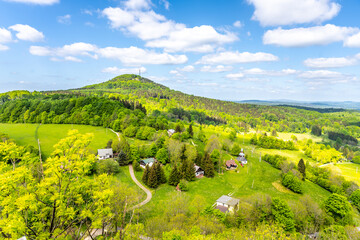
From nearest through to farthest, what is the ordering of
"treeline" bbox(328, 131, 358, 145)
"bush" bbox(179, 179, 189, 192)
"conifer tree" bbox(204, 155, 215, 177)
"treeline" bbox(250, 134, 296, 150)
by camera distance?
"bush" bbox(179, 179, 189, 192) → "conifer tree" bbox(204, 155, 215, 177) → "treeline" bbox(250, 134, 296, 150) → "treeline" bbox(328, 131, 358, 145)

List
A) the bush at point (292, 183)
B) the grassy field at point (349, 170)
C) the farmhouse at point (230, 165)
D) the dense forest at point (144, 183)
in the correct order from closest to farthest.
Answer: the dense forest at point (144, 183), the bush at point (292, 183), the farmhouse at point (230, 165), the grassy field at point (349, 170)

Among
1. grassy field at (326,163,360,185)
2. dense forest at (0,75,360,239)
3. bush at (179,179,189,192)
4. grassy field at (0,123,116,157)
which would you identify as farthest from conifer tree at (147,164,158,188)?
grassy field at (326,163,360,185)

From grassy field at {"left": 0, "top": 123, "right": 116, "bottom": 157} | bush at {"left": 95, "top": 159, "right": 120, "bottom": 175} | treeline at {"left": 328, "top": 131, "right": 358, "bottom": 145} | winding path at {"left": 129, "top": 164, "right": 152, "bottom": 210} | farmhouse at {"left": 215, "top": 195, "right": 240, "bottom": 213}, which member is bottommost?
treeline at {"left": 328, "top": 131, "right": 358, "bottom": 145}

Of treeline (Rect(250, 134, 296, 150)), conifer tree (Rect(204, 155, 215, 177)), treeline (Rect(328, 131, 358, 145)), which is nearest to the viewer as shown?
conifer tree (Rect(204, 155, 215, 177))

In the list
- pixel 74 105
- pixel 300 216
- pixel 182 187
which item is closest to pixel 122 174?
pixel 182 187

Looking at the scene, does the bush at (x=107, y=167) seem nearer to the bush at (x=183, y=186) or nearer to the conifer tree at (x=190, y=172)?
the bush at (x=183, y=186)

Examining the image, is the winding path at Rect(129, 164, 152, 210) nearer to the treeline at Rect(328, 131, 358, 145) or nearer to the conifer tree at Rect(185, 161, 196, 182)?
the conifer tree at Rect(185, 161, 196, 182)

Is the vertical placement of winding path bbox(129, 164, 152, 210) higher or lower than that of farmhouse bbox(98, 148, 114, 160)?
lower

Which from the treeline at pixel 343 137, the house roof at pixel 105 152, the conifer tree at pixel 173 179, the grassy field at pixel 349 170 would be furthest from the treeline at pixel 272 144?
the house roof at pixel 105 152
